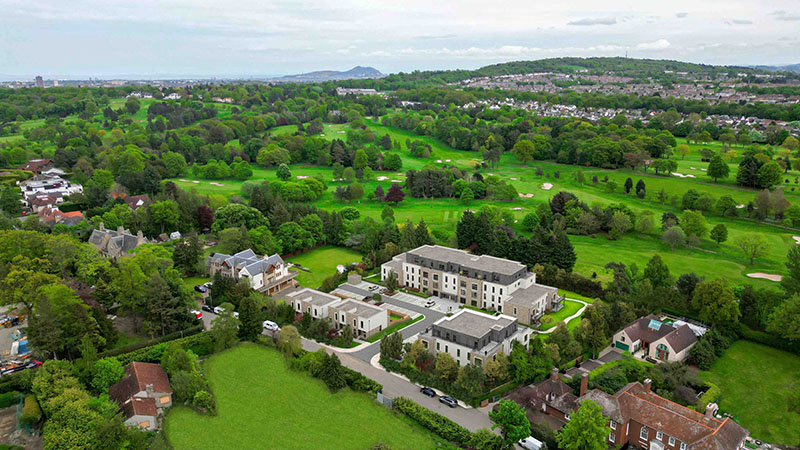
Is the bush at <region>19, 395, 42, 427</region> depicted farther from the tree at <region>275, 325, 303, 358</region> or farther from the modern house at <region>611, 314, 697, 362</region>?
the modern house at <region>611, 314, 697, 362</region>

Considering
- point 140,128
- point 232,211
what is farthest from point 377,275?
point 140,128

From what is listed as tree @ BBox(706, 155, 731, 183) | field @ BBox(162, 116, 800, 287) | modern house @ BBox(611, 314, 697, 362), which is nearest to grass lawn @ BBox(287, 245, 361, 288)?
field @ BBox(162, 116, 800, 287)

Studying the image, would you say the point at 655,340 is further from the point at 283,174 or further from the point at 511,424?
the point at 283,174

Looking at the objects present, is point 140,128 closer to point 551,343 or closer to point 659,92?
point 551,343

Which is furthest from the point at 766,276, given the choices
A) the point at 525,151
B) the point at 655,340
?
the point at 525,151

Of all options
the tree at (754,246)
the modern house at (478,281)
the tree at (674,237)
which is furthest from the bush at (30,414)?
the tree at (754,246)

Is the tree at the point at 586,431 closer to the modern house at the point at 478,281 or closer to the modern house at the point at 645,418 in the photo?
the modern house at the point at 645,418
